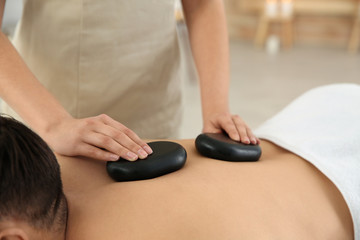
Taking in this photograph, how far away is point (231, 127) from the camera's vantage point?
1.17m

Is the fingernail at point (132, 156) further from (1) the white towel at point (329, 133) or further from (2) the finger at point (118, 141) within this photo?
(1) the white towel at point (329, 133)

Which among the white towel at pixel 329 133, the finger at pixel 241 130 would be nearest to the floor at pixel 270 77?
the white towel at pixel 329 133

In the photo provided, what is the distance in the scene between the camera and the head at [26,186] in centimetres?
75

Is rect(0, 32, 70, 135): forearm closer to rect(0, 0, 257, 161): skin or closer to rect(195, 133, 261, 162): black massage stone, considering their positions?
rect(0, 0, 257, 161): skin

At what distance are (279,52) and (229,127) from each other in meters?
5.23

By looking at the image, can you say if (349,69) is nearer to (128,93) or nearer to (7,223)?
(128,93)

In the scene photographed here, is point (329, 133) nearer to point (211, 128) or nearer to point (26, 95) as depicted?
point (211, 128)

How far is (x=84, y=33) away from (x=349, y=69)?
4109mm

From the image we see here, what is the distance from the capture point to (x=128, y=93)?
4.75 feet

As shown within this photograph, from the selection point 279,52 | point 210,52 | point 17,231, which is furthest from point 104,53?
point 279,52

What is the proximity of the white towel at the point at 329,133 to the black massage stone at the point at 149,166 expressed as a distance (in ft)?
1.10

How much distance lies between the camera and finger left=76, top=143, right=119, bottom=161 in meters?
0.97

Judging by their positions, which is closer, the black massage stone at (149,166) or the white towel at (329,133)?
the black massage stone at (149,166)

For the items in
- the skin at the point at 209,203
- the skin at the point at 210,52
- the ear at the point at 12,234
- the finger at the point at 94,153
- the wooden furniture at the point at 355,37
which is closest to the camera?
the ear at the point at 12,234
